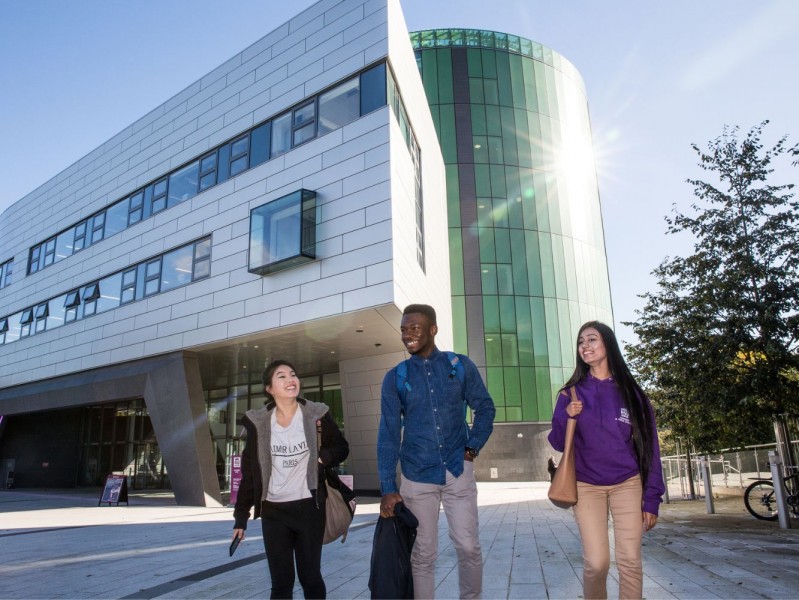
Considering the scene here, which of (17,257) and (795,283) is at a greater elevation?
(17,257)

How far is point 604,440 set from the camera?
326 centimetres

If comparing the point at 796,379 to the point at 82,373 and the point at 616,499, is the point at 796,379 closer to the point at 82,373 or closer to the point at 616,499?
the point at 616,499

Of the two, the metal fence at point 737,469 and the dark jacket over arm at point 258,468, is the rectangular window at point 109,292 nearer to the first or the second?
the dark jacket over arm at point 258,468

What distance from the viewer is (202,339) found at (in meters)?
15.8

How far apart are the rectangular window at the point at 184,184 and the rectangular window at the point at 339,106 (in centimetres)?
530

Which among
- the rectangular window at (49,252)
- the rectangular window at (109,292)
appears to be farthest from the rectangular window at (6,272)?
the rectangular window at (109,292)

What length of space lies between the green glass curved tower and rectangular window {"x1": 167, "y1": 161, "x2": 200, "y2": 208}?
1666 cm

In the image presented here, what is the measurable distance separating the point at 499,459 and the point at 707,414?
1866 centimetres

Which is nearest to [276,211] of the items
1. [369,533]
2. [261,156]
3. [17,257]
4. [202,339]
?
[261,156]

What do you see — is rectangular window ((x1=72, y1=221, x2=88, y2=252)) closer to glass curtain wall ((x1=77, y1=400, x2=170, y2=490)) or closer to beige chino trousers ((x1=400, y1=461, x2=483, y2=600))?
glass curtain wall ((x1=77, y1=400, x2=170, y2=490))

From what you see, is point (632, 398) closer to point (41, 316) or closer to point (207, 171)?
point (207, 171)

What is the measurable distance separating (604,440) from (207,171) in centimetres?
1649

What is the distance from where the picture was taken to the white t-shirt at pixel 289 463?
3.46 meters

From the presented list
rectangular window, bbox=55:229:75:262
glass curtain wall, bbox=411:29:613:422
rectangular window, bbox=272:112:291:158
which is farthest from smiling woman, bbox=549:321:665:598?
glass curtain wall, bbox=411:29:613:422
